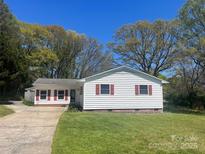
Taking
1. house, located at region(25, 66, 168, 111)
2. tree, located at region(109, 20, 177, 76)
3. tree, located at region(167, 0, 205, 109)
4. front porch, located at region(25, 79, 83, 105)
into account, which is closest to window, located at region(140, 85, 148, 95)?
house, located at region(25, 66, 168, 111)

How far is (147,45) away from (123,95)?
15.4m

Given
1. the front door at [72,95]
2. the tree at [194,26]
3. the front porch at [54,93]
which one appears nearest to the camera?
the tree at [194,26]

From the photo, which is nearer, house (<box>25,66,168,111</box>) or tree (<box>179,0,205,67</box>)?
house (<box>25,66,168,111</box>)

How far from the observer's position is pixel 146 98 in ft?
59.8

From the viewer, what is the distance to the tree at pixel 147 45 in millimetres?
30516

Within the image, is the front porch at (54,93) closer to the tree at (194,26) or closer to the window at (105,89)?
the window at (105,89)

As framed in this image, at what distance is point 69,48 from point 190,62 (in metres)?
24.8

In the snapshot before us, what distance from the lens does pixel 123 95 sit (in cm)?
1803

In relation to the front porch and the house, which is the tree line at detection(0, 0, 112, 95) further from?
the house

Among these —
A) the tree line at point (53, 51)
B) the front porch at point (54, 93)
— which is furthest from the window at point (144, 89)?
the tree line at point (53, 51)

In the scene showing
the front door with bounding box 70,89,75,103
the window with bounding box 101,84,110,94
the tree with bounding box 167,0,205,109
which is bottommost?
the front door with bounding box 70,89,75,103

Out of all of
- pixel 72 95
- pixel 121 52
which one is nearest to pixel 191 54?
pixel 72 95

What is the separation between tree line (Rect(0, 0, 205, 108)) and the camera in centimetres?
2130

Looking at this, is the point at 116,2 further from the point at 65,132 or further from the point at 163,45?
the point at 65,132
